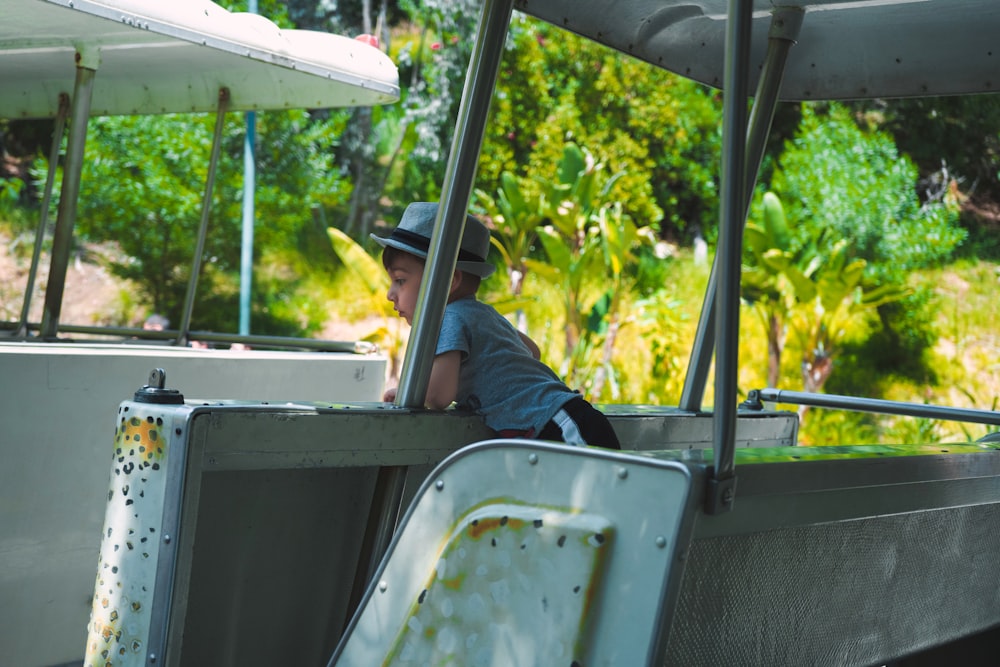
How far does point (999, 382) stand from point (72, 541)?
1055 cm

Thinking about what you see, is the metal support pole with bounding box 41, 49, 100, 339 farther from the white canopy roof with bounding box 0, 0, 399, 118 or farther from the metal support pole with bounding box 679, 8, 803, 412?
the metal support pole with bounding box 679, 8, 803, 412

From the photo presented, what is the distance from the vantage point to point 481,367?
245 centimetres

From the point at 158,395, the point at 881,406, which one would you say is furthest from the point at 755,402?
the point at 158,395

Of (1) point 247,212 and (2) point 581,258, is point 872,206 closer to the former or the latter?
(2) point 581,258

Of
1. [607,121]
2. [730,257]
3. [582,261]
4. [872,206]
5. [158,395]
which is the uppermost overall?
[607,121]

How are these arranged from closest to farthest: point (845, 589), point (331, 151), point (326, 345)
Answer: point (845, 589), point (326, 345), point (331, 151)

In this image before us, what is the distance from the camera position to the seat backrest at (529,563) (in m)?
1.43

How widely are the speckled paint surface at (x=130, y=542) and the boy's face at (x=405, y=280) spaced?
746 mm

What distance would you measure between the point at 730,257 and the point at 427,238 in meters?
1.16

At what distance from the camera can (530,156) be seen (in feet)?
47.4

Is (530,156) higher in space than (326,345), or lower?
higher

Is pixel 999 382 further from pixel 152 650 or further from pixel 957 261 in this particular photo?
pixel 152 650

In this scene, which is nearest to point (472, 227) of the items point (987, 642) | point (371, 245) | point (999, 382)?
point (987, 642)

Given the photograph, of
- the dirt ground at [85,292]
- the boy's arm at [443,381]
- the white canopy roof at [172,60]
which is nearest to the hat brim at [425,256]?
the boy's arm at [443,381]
